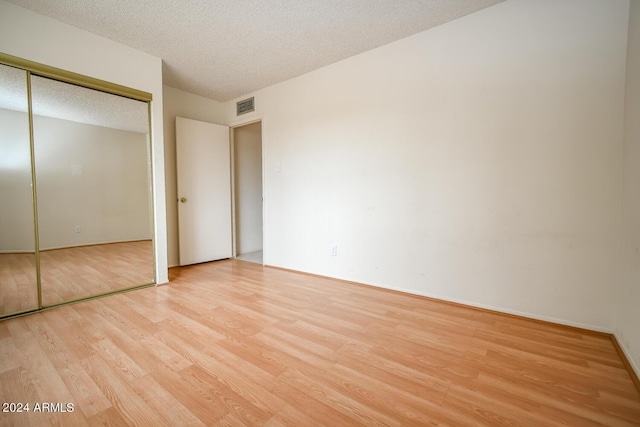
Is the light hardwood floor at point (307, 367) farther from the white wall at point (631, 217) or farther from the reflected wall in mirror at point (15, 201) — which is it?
the reflected wall in mirror at point (15, 201)

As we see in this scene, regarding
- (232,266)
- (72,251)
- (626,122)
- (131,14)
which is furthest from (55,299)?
(626,122)

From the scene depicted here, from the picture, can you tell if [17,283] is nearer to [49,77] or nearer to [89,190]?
[89,190]

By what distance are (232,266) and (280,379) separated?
108 inches

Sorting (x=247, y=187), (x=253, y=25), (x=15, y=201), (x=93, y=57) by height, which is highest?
(x=253, y=25)

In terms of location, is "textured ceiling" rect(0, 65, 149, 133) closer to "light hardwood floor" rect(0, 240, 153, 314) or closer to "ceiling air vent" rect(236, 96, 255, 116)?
"light hardwood floor" rect(0, 240, 153, 314)

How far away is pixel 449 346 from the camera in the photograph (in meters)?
1.74

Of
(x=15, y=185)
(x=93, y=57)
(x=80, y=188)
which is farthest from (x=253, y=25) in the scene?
(x=15, y=185)

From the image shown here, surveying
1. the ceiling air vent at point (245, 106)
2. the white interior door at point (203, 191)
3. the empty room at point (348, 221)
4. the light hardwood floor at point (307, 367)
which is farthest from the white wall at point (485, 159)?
the white interior door at point (203, 191)

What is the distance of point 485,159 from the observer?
223 cm

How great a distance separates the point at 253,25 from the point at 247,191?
2.84m

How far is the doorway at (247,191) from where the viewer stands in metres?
4.62

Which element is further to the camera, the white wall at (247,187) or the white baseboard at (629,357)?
the white wall at (247,187)

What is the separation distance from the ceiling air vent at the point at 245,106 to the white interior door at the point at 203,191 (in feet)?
1.21

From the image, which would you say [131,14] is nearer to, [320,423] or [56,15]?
[56,15]
